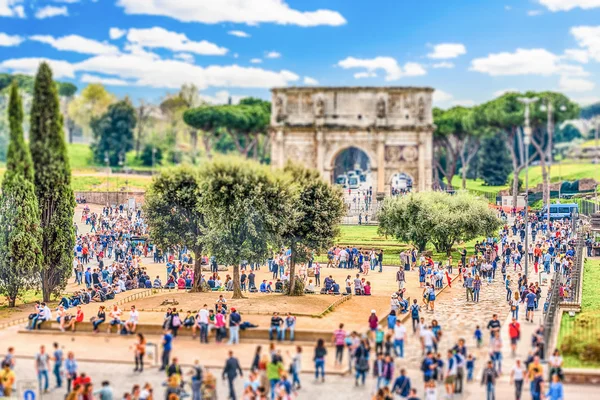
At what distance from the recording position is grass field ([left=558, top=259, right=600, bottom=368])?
24.7 metres

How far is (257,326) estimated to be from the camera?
2773 cm

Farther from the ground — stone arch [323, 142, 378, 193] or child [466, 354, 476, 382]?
stone arch [323, 142, 378, 193]

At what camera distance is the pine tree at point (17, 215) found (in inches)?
1374

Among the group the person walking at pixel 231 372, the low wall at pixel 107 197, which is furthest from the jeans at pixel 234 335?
the low wall at pixel 107 197

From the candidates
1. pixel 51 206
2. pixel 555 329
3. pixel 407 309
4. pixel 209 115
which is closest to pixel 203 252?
pixel 51 206

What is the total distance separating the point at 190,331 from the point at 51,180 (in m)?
11.3

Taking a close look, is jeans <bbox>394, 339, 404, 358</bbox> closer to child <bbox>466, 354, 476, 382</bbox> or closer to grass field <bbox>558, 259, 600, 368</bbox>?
child <bbox>466, 354, 476, 382</bbox>

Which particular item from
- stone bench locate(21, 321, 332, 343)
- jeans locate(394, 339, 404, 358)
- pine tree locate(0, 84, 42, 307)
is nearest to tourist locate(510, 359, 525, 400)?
jeans locate(394, 339, 404, 358)

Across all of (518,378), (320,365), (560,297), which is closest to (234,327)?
(320,365)

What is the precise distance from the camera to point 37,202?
35625 millimetres

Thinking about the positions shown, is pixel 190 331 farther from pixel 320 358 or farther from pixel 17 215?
pixel 17 215

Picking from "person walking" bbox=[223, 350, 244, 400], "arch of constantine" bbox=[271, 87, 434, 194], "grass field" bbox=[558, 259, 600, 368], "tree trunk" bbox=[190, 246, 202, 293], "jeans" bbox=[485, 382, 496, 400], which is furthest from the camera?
"arch of constantine" bbox=[271, 87, 434, 194]

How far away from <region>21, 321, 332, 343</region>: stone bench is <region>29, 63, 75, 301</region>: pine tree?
24.9ft

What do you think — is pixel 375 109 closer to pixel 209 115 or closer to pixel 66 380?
pixel 209 115
